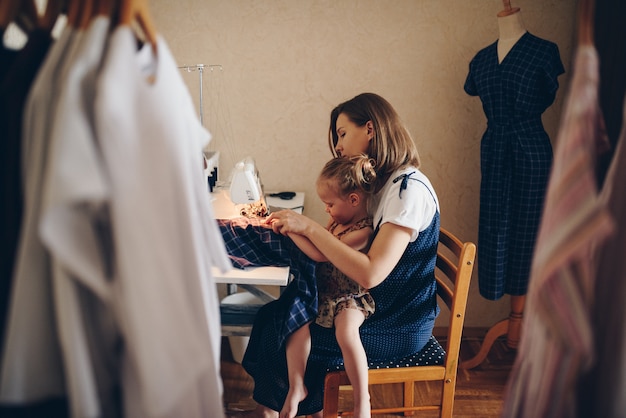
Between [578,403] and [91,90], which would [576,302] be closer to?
[578,403]

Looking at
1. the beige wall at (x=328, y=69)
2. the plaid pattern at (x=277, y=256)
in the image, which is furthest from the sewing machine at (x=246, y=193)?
the beige wall at (x=328, y=69)

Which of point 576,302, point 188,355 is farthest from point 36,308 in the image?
point 576,302

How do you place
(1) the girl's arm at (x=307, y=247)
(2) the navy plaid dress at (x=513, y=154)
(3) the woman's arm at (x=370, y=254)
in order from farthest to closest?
(2) the navy plaid dress at (x=513, y=154), (1) the girl's arm at (x=307, y=247), (3) the woman's arm at (x=370, y=254)

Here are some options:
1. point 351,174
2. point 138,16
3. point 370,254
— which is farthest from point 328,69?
point 138,16

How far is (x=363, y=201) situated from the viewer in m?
1.73

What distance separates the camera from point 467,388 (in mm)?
2346

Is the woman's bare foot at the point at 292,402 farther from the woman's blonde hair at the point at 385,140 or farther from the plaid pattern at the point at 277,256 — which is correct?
the woman's blonde hair at the point at 385,140

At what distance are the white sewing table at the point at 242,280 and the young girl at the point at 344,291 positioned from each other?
131 mm

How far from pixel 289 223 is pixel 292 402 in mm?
547

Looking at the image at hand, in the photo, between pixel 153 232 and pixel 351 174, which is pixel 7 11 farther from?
pixel 351 174

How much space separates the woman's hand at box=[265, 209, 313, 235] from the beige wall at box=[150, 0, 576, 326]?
1.13m

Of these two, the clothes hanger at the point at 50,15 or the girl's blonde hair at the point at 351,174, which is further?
the girl's blonde hair at the point at 351,174

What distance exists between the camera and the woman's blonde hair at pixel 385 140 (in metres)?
1.69

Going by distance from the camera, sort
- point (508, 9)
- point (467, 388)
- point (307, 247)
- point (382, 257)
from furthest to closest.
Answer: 1. point (467, 388)
2. point (508, 9)
3. point (307, 247)
4. point (382, 257)
